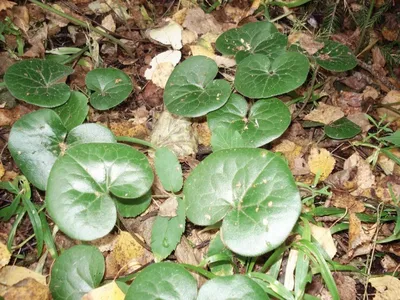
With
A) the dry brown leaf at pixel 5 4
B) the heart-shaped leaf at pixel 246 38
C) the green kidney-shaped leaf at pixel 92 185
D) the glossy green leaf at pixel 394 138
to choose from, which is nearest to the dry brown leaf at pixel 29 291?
the green kidney-shaped leaf at pixel 92 185

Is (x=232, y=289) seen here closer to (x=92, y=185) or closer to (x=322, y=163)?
(x=92, y=185)

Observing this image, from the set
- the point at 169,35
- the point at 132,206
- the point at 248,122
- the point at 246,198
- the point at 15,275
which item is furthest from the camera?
the point at 169,35

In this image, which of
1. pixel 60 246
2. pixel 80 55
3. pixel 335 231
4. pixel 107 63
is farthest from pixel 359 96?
pixel 60 246

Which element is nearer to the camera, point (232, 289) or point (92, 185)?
point (232, 289)

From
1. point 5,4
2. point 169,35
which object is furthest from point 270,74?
point 5,4

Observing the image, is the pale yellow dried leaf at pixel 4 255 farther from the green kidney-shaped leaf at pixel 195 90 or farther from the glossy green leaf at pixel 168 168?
the green kidney-shaped leaf at pixel 195 90

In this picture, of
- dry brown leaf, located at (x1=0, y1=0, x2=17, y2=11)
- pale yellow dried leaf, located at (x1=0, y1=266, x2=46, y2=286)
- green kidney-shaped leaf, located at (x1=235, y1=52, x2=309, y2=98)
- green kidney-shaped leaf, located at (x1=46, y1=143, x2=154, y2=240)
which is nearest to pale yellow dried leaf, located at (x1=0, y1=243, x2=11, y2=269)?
pale yellow dried leaf, located at (x1=0, y1=266, x2=46, y2=286)

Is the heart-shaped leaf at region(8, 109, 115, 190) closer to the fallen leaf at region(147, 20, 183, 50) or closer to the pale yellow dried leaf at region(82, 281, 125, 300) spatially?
the pale yellow dried leaf at region(82, 281, 125, 300)
